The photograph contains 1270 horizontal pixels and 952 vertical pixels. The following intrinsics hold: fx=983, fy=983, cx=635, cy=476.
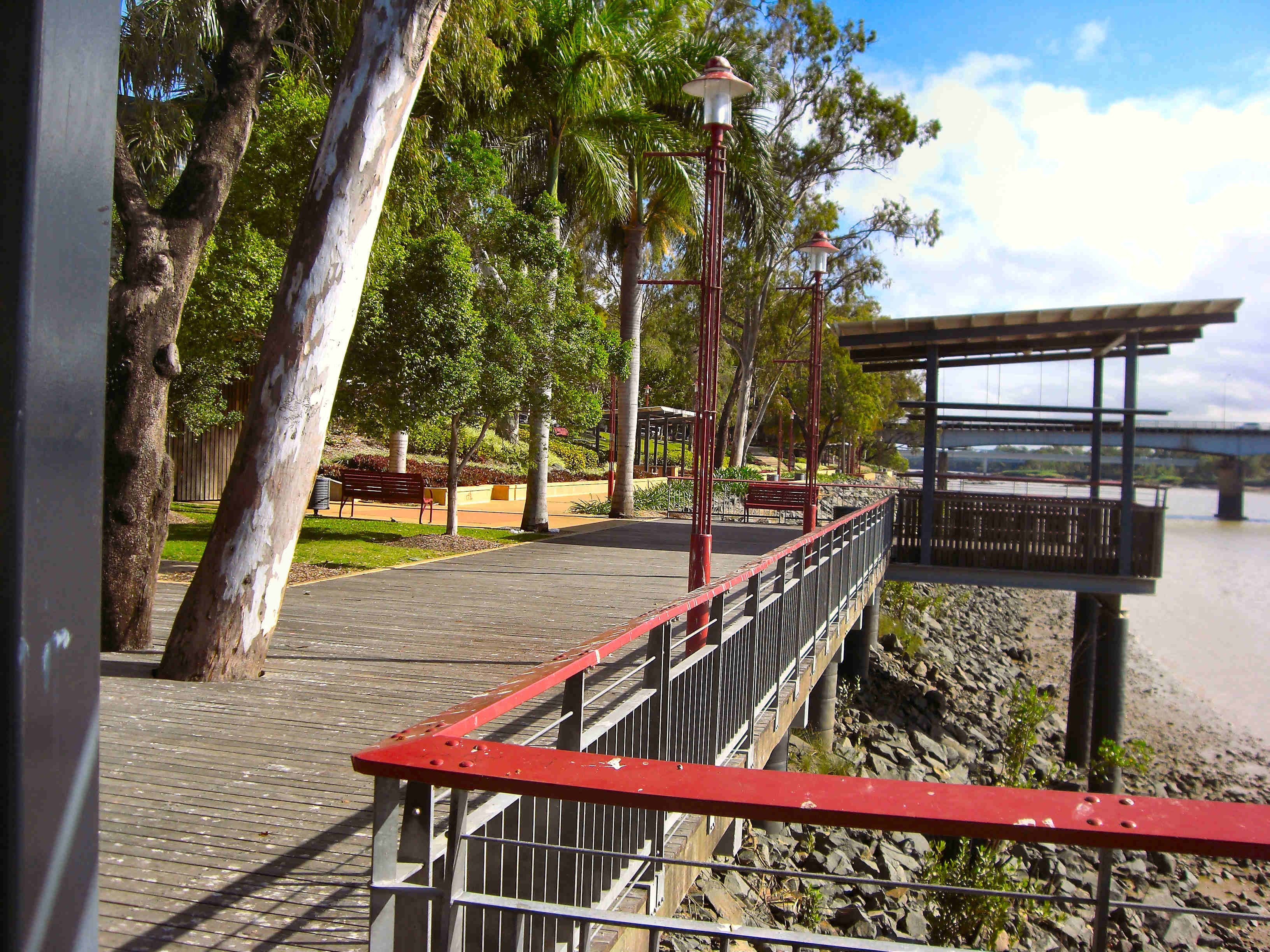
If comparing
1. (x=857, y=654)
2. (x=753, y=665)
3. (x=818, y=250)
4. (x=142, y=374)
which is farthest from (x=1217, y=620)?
(x=142, y=374)

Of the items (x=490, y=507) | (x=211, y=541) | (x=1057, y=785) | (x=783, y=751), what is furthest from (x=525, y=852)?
(x=490, y=507)

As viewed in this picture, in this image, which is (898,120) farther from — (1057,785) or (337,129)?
(337,129)

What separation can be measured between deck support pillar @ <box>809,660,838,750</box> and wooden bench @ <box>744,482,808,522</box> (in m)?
9.14

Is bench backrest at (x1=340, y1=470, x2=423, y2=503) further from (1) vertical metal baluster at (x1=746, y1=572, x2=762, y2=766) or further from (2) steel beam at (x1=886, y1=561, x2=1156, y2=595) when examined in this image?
(1) vertical metal baluster at (x1=746, y1=572, x2=762, y2=766)

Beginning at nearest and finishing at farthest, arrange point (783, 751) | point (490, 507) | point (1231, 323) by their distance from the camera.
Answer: point (783, 751) < point (1231, 323) < point (490, 507)

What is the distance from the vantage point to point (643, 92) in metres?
18.7

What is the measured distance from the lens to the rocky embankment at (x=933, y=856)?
7117mm

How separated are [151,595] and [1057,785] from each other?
36.1 feet

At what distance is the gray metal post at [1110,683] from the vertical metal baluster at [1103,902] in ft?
40.6

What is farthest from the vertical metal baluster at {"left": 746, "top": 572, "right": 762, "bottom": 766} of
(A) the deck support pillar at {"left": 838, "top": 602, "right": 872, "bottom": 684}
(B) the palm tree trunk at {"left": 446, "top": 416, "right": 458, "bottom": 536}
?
(B) the palm tree trunk at {"left": 446, "top": 416, "right": 458, "bottom": 536}

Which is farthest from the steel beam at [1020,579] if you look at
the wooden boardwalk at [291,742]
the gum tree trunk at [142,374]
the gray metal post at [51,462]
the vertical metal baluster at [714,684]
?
the gray metal post at [51,462]

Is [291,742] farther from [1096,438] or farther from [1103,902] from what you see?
[1096,438]

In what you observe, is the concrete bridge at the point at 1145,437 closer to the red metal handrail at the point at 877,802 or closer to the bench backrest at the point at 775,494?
the bench backrest at the point at 775,494

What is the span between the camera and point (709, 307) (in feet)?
25.5
